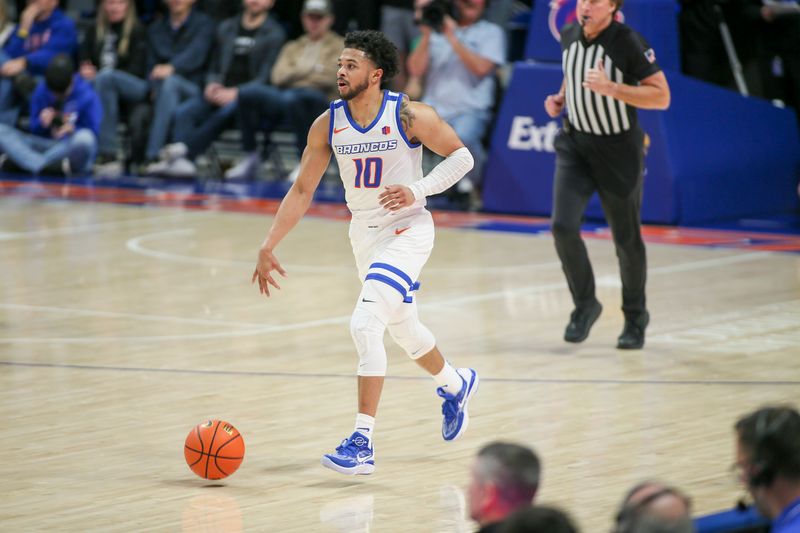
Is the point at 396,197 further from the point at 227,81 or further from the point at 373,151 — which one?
the point at 227,81

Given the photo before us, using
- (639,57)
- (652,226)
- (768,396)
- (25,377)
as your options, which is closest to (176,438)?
(25,377)

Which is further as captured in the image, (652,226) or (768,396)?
(652,226)

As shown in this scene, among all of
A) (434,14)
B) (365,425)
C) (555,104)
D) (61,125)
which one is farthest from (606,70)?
(61,125)

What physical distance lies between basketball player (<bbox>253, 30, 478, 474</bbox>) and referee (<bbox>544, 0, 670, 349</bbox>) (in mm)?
2228

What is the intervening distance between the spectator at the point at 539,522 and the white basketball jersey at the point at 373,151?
4.06m

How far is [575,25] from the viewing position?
32.2 feet

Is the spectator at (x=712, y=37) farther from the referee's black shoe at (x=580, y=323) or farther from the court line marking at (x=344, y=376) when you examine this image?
the court line marking at (x=344, y=376)

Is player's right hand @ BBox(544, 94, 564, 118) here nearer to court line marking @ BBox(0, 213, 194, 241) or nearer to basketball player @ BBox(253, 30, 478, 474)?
basketball player @ BBox(253, 30, 478, 474)

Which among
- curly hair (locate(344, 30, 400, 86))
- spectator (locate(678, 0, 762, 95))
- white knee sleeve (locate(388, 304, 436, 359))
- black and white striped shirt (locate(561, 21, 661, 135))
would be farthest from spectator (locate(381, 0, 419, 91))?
white knee sleeve (locate(388, 304, 436, 359))

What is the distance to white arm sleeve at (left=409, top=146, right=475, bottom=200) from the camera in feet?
23.5

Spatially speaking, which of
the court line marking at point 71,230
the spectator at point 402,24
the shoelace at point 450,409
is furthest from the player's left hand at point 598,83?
the spectator at point 402,24

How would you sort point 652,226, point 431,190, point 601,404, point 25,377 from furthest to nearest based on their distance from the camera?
point 652,226 < point 25,377 < point 601,404 < point 431,190

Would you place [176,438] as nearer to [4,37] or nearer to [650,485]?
A: [650,485]

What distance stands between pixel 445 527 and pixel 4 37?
50.5 feet
